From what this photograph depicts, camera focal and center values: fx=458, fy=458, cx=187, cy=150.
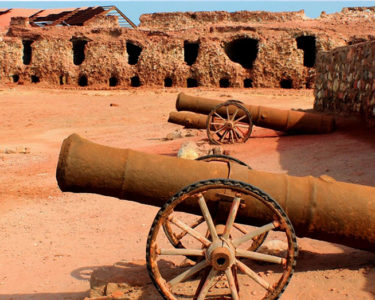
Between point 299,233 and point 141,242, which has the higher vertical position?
point 299,233

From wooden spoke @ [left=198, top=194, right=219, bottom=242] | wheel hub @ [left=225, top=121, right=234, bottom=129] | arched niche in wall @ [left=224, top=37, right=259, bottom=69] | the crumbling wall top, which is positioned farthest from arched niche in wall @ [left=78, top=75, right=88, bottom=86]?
wooden spoke @ [left=198, top=194, right=219, bottom=242]

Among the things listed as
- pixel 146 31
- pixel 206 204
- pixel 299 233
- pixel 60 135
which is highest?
pixel 146 31

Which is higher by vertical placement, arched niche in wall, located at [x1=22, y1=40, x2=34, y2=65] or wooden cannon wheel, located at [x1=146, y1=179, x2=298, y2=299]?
arched niche in wall, located at [x1=22, y1=40, x2=34, y2=65]

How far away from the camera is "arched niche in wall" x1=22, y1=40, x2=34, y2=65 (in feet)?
96.6

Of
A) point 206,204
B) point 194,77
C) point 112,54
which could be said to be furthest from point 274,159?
point 112,54

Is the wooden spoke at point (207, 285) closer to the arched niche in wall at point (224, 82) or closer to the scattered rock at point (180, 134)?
the scattered rock at point (180, 134)

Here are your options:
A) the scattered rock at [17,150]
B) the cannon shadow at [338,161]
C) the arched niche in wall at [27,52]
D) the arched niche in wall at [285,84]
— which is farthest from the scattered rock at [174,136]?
the arched niche in wall at [27,52]

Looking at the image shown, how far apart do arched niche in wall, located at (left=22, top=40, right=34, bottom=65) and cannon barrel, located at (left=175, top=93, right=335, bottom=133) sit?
21.4m

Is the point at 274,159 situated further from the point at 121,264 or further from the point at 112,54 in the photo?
the point at 112,54

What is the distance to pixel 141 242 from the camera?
5.53m

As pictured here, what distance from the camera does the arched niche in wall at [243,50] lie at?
89.7 feet

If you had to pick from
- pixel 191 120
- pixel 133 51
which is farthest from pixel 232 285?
pixel 133 51

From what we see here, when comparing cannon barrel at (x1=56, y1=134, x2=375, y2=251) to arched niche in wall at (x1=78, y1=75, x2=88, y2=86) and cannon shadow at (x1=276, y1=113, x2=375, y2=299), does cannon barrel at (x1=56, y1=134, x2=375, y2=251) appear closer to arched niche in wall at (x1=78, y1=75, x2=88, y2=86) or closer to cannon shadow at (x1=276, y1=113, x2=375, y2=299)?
cannon shadow at (x1=276, y1=113, x2=375, y2=299)

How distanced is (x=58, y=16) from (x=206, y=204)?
3338 centimetres
